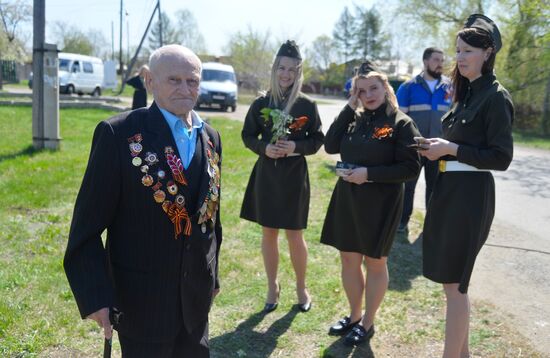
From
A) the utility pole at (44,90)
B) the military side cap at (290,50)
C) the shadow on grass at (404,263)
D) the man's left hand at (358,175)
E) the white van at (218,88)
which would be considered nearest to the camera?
the man's left hand at (358,175)

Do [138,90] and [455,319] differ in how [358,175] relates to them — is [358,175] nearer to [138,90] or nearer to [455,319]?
[455,319]

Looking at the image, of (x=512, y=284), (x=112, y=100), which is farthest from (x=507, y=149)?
(x=112, y=100)

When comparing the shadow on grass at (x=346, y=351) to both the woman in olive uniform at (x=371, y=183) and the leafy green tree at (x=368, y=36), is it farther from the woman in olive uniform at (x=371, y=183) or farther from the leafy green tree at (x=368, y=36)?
the leafy green tree at (x=368, y=36)

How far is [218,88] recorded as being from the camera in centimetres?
2292

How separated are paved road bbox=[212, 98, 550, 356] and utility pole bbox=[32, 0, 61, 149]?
7479 millimetres

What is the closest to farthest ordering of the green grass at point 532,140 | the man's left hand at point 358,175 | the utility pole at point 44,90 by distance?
the man's left hand at point 358,175
the utility pole at point 44,90
the green grass at point 532,140

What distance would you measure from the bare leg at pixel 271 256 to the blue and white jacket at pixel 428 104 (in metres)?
2.75

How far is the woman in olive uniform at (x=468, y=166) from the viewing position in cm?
273

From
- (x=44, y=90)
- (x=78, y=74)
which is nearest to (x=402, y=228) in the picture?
(x=44, y=90)

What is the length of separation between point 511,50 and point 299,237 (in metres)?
20.2

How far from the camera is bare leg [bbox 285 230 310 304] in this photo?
13.2 ft

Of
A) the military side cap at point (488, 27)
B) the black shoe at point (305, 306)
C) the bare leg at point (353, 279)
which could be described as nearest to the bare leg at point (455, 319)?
the bare leg at point (353, 279)

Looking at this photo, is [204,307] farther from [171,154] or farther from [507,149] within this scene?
[507,149]

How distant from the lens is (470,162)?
2742 millimetres
